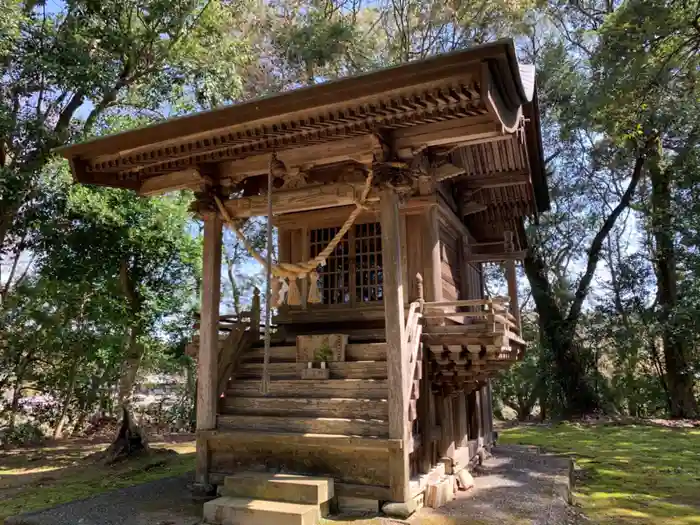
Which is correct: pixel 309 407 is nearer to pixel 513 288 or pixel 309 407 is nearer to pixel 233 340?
pixel 233 340

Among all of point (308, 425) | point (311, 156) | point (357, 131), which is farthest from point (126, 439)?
point (357, 131)

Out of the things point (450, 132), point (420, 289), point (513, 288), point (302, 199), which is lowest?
point (420, 289)

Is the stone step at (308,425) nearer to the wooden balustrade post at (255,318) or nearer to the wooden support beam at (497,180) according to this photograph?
the wooden balustrade post at (255,318)

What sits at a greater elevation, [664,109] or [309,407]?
[664,109]

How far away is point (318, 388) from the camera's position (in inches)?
257

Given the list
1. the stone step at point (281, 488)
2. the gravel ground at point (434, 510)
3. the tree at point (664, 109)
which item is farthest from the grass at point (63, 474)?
the tree at point (664, 109)

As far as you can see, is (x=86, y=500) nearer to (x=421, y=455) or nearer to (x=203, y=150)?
(x=421, y=455)

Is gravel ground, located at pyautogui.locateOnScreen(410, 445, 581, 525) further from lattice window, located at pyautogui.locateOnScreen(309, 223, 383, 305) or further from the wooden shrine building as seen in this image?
lattice window, located at pyautogui.locateOnScreen(309, 223, 383, 305)

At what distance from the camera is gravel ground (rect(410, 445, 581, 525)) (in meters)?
5.52

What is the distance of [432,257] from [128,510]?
5.03 meters

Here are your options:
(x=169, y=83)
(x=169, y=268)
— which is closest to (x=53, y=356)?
(x=169, y=268)

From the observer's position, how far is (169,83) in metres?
12.1

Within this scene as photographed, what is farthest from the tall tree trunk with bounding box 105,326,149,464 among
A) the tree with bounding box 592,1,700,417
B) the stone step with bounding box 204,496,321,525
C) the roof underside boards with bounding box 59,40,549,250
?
the tree with bounding box 592,1,700,417

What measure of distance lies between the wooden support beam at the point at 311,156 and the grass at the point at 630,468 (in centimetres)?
519
